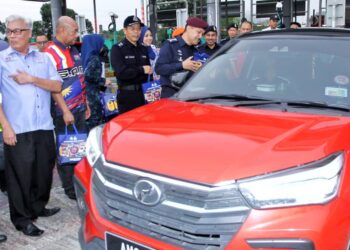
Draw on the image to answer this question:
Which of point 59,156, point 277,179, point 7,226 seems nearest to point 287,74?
point 277,179

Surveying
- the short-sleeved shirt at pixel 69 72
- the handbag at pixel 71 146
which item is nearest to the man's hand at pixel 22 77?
the short-sleeved shirt at pixel 69 72

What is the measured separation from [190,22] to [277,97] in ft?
7.56

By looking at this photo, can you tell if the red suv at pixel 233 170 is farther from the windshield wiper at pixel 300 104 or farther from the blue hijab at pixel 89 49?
the blue hijab at pixel 89 49

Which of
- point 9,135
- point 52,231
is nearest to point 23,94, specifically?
point 9,135

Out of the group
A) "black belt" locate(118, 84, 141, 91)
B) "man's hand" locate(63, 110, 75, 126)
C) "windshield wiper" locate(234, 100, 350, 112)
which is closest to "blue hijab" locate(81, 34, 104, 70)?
"black belt" locate(118, 84, 141, 91)

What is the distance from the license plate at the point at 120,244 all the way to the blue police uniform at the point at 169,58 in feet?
9.19

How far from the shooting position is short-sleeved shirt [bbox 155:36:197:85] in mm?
4935

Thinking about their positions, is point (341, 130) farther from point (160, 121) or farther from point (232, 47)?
point (232, 47)

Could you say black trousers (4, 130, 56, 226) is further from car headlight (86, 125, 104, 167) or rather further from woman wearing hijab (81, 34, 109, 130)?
woman wearing hijab (81, 34, 109, 130)

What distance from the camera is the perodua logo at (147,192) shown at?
215 centimetres

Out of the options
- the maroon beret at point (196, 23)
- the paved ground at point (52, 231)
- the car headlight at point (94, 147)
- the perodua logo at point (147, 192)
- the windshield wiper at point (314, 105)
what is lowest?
the paved ground at point (52, 231)

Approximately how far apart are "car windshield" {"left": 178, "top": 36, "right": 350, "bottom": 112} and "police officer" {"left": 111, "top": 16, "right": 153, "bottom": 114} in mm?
1583

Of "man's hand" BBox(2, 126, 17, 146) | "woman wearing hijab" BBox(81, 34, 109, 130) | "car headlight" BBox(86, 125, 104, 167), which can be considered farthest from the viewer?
"woman wearing hijab" BBox(81, 34, 109, 130)

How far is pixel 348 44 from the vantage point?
311cm
